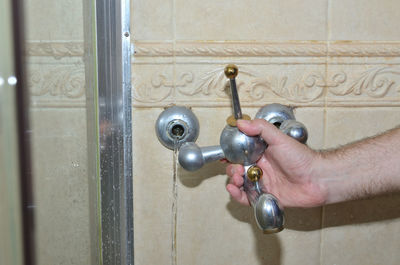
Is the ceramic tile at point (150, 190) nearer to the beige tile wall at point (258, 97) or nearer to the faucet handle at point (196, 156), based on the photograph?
the beige tile wall at point (258, 97)

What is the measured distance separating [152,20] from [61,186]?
1.26ft

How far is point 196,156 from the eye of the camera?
0.71 m

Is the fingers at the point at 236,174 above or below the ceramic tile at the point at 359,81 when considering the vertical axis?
below

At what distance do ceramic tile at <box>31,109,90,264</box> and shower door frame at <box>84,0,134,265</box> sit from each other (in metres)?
0.05

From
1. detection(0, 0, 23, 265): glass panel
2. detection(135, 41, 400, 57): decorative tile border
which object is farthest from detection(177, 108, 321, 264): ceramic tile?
detection(0, 0, 23, 265): glass panel

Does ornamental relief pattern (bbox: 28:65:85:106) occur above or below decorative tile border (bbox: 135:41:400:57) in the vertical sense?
below

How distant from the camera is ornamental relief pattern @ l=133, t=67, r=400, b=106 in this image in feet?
2.86

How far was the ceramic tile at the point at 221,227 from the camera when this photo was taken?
0.90 metres

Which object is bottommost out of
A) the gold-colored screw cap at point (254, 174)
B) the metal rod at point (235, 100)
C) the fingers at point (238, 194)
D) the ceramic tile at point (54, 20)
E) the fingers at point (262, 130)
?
the fingers at point (238, 194)

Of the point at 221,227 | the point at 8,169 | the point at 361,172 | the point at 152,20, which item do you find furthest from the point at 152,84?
the point at 8,169

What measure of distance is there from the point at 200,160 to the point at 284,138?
0.49ft

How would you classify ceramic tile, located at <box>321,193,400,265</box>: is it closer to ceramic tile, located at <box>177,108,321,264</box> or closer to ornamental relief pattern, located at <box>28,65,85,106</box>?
ceramic tile, located at <box>177,108,321,264</box>

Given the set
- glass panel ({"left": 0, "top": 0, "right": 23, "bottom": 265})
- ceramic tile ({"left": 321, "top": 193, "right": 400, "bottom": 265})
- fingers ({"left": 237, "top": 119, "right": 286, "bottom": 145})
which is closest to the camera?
glass panel ({"left": 0, "top": 0, "right": 23, "bottom": 265})

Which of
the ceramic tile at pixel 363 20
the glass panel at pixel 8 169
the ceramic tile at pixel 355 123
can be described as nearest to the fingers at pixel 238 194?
the ceramic tile at pixel 355 123
